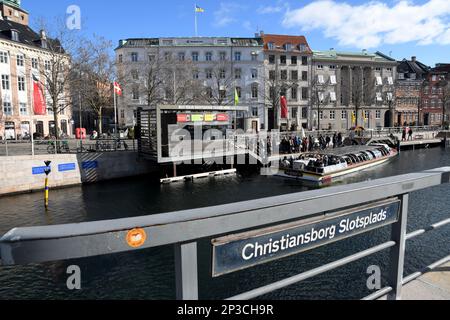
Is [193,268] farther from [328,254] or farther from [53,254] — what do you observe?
[328,254]

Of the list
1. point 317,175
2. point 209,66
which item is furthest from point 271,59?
point 317,175

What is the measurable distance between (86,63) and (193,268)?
38.3m

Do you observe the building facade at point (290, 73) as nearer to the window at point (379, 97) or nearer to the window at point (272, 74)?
the window at point (272, 74)

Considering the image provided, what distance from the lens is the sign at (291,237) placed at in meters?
1.85

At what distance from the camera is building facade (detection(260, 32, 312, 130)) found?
60094 millimetres

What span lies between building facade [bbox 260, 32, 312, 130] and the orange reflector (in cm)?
5852

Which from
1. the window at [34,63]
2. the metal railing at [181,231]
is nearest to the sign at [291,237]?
the metal railing at [181,231]

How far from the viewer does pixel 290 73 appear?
2461 inches

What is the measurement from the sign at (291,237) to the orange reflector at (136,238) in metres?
0.38

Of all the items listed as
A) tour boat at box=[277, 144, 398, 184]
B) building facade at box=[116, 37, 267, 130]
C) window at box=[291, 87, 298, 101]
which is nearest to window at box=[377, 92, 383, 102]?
window at box=[291, 87, 298, 101]

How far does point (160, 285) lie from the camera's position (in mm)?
10445

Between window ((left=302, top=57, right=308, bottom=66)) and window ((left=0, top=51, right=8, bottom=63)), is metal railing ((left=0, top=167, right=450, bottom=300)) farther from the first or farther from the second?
window ((left=302, top=57, right=308, bottom=66))
